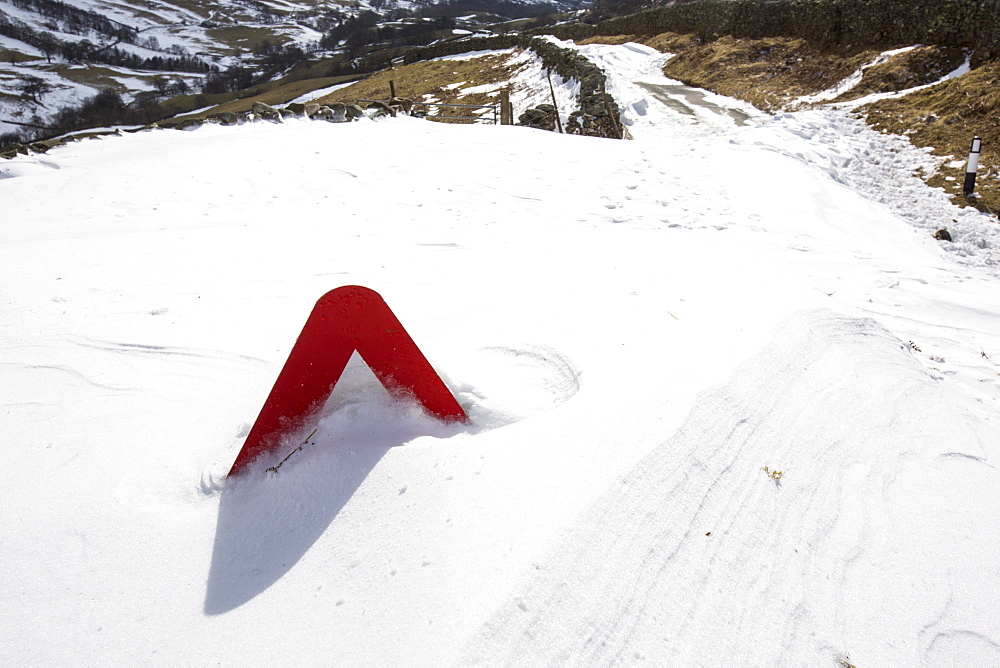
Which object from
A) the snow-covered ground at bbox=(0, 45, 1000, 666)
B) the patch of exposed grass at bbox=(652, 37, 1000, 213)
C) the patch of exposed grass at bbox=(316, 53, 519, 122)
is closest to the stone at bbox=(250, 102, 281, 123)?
the snow-covered ground at bbox=(0, 45, 1000, 666)

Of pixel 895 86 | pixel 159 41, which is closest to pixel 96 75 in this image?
pixel 159 41

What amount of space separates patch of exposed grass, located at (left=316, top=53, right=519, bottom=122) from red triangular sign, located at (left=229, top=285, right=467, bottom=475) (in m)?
24.4

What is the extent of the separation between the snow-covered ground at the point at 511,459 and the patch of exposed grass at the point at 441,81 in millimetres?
22729

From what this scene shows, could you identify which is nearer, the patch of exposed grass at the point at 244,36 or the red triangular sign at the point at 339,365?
the red triangular sign at the point at 339,365

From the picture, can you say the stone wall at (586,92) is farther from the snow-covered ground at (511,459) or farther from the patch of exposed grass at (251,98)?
the patch of exposed grass at (251,98)

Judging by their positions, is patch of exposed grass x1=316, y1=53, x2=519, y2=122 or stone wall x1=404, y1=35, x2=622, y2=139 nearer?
stone wall x1=404, y1=35, x2=622, y2=139

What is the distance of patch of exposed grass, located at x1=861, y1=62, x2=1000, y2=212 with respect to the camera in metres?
7.62

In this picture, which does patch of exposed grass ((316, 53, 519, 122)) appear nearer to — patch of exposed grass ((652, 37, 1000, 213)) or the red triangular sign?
patch of exposed grass ((652, 37, 1000, 213))

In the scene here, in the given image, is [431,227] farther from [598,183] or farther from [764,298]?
[764,298]

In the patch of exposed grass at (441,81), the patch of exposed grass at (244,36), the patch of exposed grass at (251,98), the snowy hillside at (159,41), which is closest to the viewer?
the patch of exposed grass at (441,81)

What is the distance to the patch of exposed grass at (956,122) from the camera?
7.62 metres

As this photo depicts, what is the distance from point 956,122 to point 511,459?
12.1 m

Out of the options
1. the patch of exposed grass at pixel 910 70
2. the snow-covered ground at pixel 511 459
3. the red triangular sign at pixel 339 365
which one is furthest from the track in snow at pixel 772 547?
the patch of exposed grass at pixel 910 70

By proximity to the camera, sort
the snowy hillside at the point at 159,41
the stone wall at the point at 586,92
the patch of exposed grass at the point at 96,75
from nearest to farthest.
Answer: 1. the stone wall at the point at 586,92
2. the snowy hillside at the point at 159,41
3. the patch of exposed grass at the point at 96,75
